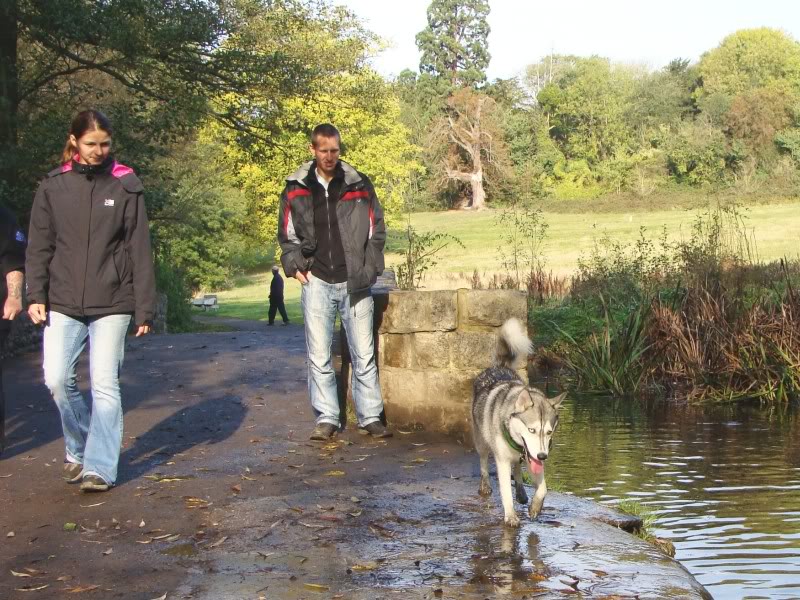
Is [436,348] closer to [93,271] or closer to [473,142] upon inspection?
[93,271]

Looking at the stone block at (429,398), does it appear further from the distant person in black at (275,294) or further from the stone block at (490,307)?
the distant person in black at (275,294)

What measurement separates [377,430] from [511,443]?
99.6 inches

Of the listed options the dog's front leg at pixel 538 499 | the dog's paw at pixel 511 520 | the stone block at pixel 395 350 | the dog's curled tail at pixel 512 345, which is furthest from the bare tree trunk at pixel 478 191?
the dog's paw at pixel 511 520

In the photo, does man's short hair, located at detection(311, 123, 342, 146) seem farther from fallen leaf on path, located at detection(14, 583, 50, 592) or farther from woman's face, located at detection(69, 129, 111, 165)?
fallen leaf on path, located at detection(14, 583, 50, 592)

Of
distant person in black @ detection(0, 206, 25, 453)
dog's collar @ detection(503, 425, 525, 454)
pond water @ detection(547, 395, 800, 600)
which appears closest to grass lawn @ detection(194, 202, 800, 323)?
pond water @ detection(547, 395, 800, 600)

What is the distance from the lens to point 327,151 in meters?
8.03

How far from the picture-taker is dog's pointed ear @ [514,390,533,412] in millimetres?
5961

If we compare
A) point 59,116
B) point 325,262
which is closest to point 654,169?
point 59,116

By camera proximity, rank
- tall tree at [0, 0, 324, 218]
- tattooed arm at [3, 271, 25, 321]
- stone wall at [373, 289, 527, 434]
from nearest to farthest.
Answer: tattooed arm at [3, 271, 25, 321]
stone wall at [373, 289, 527, 434]
tall tree at [0, 0, 324, 218]

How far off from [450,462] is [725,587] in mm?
2060

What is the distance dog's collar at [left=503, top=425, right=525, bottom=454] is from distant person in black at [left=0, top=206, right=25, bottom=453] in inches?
142

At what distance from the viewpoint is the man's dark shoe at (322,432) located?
8.49 m

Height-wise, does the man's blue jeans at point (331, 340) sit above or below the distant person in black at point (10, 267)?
below

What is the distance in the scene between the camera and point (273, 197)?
2041 inches
